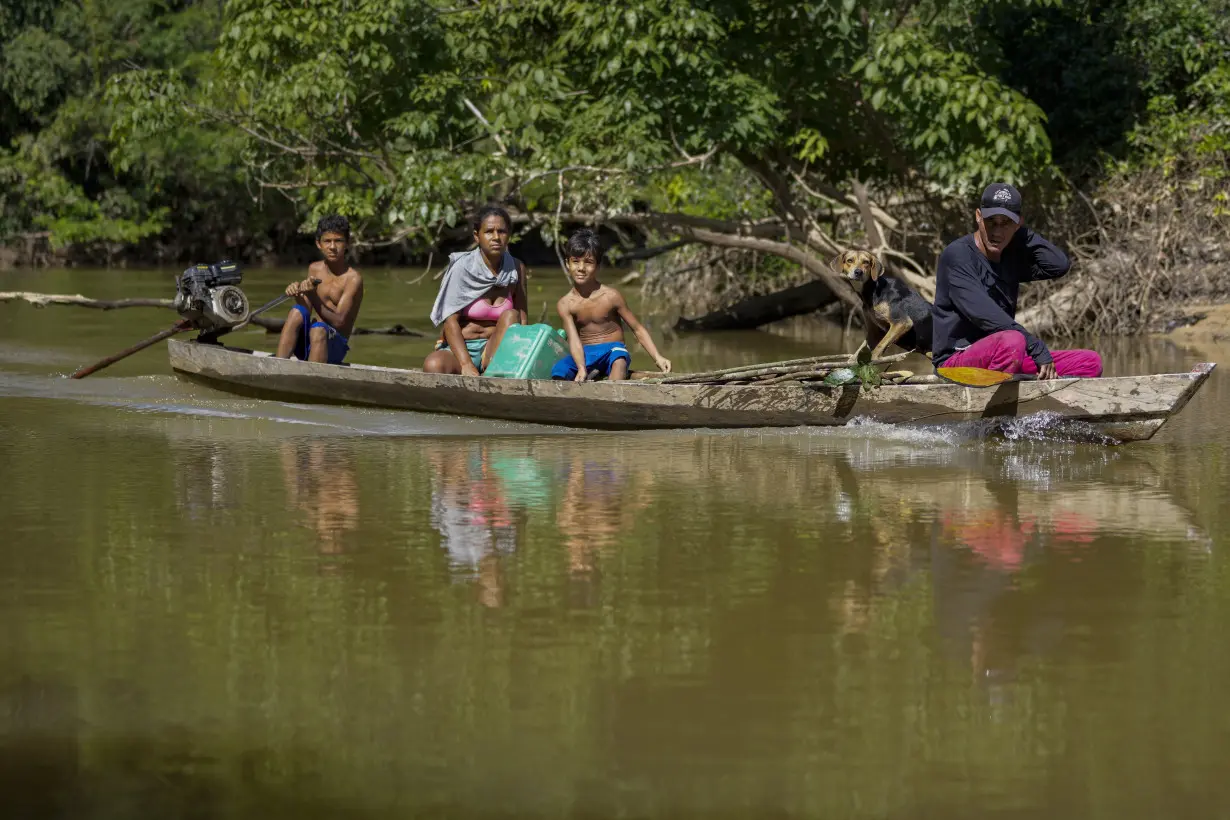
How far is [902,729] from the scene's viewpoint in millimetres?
3852

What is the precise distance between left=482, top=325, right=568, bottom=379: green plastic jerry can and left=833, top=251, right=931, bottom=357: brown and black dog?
1609 mm

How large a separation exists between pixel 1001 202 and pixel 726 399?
65.6 inches

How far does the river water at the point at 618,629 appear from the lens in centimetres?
356

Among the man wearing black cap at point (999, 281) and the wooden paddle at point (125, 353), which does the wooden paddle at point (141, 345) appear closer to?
the wooden paddle at point (125, 353)

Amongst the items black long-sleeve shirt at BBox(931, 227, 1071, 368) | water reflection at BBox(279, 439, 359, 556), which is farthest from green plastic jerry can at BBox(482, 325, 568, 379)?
black long-sleeve shirt at BBox(931, 227, 1071, 368)

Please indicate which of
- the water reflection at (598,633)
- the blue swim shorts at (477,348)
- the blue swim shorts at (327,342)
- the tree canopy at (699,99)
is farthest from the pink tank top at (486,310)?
the tree canopy at (699,99)

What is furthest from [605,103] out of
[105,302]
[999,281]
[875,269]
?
[999,281]

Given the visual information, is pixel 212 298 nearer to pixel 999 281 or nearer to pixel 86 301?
pixel 86 301

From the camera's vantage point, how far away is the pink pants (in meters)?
8.00

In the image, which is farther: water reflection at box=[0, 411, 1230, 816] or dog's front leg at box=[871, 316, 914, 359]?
dog's front leg at box=[871, 316, 914, 359]

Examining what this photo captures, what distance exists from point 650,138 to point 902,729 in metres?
9.63

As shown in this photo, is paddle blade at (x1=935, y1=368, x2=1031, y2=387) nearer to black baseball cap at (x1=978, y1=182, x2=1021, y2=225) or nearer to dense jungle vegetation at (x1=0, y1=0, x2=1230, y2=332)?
black baseball cap at (x1=978, y1=182, x2=1021, y2=225)

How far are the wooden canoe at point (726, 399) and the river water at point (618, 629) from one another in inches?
8.3

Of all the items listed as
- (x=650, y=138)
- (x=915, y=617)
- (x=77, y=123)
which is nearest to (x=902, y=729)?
(x=915, y=617)
